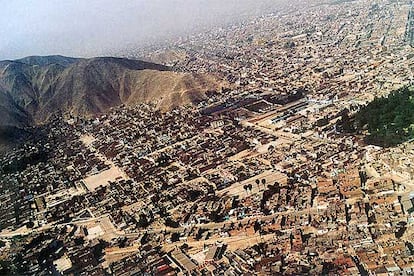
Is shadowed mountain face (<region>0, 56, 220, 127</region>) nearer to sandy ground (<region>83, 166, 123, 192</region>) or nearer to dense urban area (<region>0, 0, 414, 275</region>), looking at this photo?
dense urban area (<region>0, 0, 414, 275</region>)

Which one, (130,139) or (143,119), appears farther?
(143,119)

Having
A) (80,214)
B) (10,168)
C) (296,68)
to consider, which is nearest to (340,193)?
(80,214)

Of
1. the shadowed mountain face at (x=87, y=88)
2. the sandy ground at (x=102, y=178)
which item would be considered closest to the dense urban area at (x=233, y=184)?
the sandy ground at (x=102, y=178)

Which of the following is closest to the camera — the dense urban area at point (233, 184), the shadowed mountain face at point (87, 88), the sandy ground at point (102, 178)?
the dense urban area at point (233, 184)

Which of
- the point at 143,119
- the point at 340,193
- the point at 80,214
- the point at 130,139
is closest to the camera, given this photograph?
the point at 340,193

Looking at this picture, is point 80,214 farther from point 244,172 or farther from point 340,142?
point 340,142

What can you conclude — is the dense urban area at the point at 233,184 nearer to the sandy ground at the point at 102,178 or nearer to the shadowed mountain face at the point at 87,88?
the sandy ground at the point at 102,178
